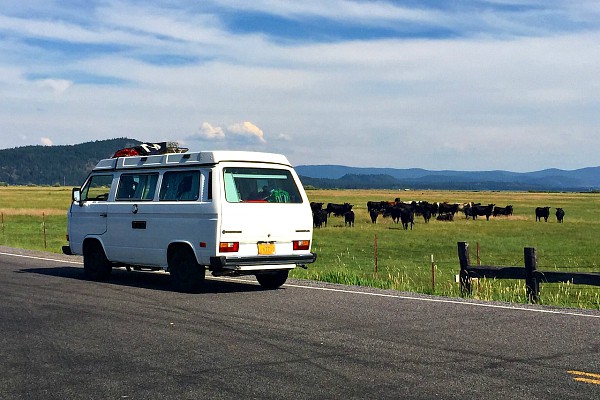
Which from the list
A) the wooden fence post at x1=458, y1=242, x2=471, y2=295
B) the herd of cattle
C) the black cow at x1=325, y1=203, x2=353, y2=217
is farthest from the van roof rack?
the black cow at x1=325, y1=203, x2=353, y2=217

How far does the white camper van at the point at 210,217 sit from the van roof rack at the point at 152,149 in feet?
2.65

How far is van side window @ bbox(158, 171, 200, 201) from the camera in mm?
13891

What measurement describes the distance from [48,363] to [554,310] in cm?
710

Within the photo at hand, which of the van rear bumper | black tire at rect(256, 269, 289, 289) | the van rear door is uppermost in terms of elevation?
the van rear door

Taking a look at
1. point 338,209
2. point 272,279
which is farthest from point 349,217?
point 272,279

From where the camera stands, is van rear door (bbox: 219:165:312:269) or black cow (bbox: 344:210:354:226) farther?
black cow (bbox: 344:210:354:226)

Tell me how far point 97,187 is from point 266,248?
15.8 feet

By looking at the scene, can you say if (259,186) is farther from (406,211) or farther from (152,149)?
(406,211)

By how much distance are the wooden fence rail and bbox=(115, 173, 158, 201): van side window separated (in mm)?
5811

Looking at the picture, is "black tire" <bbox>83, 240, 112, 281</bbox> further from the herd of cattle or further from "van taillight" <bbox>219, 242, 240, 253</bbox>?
the herd of cattle

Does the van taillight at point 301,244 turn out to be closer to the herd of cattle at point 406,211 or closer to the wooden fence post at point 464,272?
the wooden fence post at point 464,272

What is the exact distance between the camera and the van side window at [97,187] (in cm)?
1644

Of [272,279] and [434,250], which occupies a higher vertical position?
[272,279]

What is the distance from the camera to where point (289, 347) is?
8.83 m
